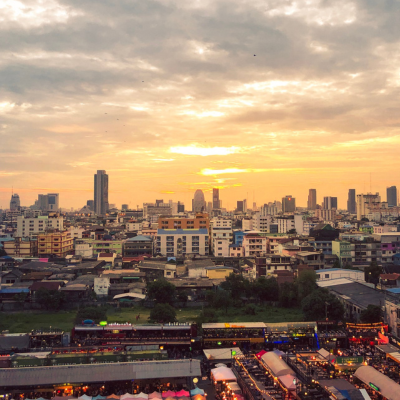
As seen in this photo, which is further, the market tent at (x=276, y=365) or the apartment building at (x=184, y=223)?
the apartment building at (x=184, y=223)

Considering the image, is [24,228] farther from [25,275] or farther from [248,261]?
[248,261]

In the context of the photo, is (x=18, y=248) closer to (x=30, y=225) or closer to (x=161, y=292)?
(x=30, y=225)

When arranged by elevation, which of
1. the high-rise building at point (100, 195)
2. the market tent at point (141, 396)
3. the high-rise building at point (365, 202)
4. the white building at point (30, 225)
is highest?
the high-rise building at point (100, 195)

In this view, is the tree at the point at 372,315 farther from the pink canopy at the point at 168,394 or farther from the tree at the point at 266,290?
the pink canopy at the point at 168,394

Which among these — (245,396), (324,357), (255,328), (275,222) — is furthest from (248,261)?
(275,222)

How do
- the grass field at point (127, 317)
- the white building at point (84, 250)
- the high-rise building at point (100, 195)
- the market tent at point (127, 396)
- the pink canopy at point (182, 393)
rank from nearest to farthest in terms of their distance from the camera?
the market tent at point (127, 396), the pink canopy at point (182, 393), the grass field at point (127, 317), the white building at point (84, 250), the high-rise building at point (100, 195)

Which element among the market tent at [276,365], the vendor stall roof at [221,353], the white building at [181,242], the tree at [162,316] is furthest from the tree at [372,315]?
the white building at [181,242]

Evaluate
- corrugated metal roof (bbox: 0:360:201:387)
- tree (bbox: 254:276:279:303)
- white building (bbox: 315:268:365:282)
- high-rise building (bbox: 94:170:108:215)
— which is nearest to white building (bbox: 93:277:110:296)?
tree (bbox: 254:276:279:303)

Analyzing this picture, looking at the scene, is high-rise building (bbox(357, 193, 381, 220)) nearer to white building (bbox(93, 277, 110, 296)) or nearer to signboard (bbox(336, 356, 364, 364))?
white building (bbox(93, 277, 110, 296))
